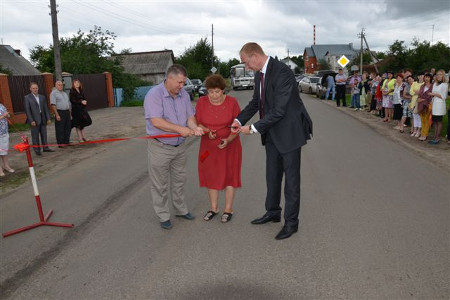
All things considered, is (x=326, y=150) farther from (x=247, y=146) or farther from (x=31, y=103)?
(x=31, y=103)

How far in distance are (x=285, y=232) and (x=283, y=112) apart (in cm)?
135

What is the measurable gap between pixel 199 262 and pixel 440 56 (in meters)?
46.5

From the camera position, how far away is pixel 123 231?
4.66 meters

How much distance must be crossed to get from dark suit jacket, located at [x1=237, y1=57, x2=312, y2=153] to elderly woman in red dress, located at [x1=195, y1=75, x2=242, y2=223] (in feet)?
1.60

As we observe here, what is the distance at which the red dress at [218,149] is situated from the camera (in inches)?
182

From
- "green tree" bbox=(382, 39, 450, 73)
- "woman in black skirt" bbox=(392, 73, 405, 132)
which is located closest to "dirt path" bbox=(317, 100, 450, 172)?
"woman in black skirt" bbox=(392, 73, 405, 132)

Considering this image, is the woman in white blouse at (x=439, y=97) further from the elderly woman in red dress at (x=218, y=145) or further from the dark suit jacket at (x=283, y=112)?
the elderly woman in red dress at (x=218, y=145)

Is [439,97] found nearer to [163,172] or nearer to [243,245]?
[243,245]

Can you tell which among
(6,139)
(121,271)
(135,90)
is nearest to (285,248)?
(121,271)

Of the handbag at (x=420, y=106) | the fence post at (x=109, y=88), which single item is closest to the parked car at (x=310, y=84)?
the fence post at (x=109, y=88)

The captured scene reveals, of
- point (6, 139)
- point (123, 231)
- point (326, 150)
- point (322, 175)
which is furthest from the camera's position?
point (326, 150)

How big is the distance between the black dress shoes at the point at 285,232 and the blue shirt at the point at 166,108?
1600 mm

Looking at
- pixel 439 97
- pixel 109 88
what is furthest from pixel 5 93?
pixel 439 97

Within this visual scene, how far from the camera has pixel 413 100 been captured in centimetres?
1064
